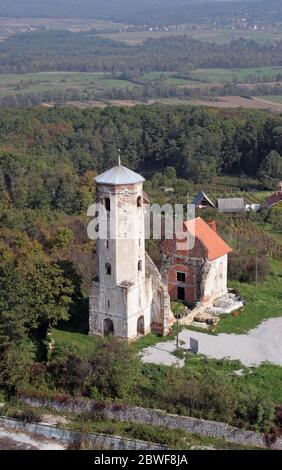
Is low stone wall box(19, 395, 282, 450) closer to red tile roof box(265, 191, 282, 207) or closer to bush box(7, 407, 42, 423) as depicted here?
bush box(7, 407, 42, 423)

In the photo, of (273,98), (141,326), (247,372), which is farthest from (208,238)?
(273,98)

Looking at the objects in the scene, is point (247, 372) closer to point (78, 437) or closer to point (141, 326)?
point (141, 326)

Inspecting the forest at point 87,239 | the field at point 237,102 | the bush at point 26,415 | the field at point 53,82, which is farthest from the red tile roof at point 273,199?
the field at point 53,82

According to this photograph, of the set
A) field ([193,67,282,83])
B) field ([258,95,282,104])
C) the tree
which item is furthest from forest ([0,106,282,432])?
field ([193,67,282,83])

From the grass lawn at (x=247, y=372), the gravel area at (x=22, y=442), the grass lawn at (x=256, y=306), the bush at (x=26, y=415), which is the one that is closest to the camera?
the gravel area at (x=22, y=442)

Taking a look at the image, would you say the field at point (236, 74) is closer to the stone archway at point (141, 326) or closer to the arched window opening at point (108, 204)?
the stone archway at point (141, 326)
